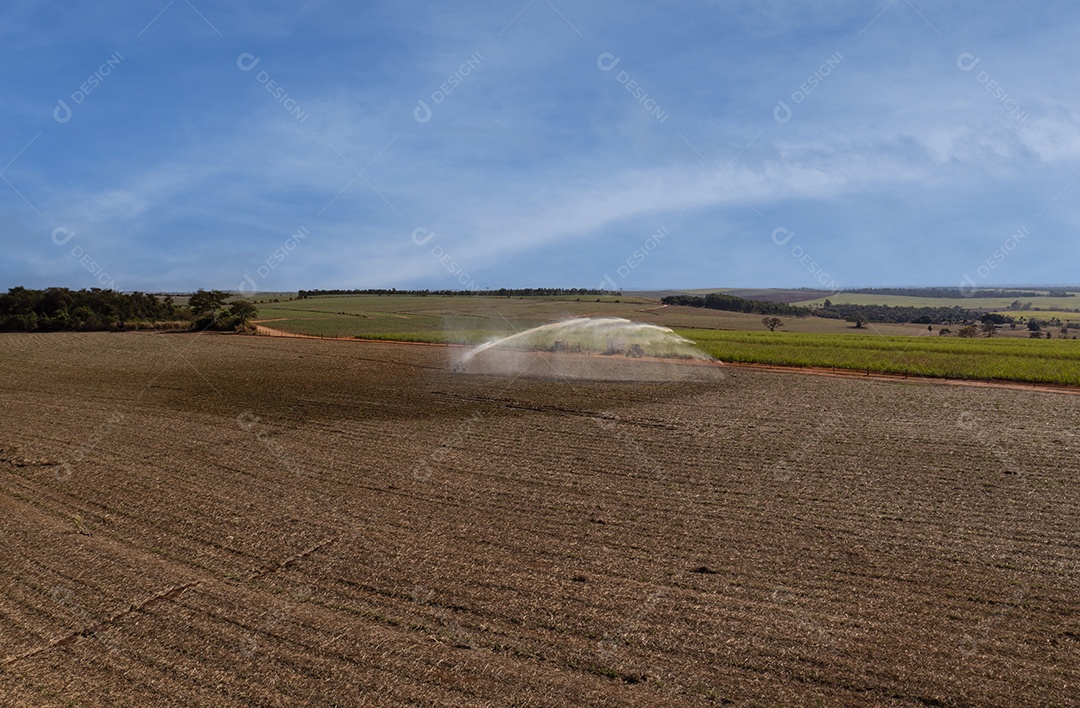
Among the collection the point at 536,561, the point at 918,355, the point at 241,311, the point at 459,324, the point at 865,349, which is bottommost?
the point at 536,561

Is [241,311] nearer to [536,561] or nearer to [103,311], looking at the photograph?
[103,311]

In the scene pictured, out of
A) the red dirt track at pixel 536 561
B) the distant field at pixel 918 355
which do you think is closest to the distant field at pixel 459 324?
the distant field at pixel 918 355

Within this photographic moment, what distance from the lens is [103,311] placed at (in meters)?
67.1

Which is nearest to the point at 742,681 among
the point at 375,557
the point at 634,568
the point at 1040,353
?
the point at 634,568

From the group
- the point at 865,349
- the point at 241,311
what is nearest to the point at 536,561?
the point at 865,349

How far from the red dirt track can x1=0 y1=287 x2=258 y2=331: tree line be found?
166 feet

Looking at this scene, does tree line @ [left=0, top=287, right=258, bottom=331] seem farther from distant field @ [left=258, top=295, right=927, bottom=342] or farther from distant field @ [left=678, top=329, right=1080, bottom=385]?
distant field @ [left=678, top=329, right=1080, bottom=385]

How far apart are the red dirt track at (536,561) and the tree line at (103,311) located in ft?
166

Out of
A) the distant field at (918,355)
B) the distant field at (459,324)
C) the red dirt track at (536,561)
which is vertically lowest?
the red dirt track at (536,561)

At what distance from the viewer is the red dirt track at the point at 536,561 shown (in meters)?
6.97

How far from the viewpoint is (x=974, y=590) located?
8977 mm

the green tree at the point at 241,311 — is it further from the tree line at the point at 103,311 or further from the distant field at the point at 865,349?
the distant field at the point at 865,349

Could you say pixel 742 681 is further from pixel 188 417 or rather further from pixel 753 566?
pixel 188 417

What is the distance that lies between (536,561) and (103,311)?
244ft
